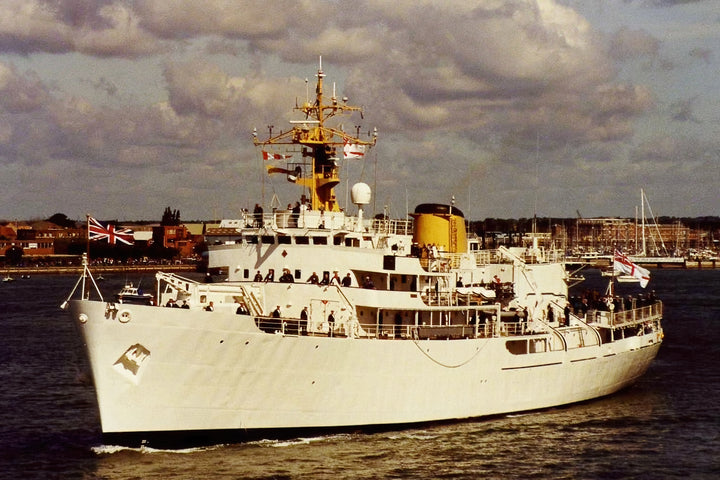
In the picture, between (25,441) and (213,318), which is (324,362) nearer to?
(213,318)

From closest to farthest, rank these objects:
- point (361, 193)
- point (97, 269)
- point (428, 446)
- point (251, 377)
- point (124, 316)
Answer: point (124, 316), point (251, 377), point (428, 446), point (361, 193), point (97, 269)

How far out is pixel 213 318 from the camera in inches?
964

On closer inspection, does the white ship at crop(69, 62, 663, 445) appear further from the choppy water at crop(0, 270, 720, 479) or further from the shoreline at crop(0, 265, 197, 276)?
the shoreline at crop(0, 265, 197, 276)

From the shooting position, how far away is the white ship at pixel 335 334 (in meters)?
24.5

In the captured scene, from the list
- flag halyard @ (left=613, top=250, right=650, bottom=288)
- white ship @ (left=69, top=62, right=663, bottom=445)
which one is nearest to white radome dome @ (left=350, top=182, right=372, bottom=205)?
white ship @ (left=69, top=62, right=663, bottom=445)

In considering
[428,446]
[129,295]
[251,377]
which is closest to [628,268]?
[428,446]

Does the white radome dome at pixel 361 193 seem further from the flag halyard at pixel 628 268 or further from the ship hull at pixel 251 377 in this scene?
the flag halyard at pixel 628 268

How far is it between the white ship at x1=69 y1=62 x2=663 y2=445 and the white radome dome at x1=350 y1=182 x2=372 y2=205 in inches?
2.7

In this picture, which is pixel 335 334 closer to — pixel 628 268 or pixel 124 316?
pixel 124 316

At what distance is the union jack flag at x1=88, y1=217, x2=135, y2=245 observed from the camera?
25.3 m

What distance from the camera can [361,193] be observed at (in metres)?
31.5

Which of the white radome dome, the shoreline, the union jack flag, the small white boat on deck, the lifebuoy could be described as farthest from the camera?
the shoreline

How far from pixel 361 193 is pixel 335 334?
6329 mm

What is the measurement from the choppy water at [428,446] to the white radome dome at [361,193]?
805 centimetres
